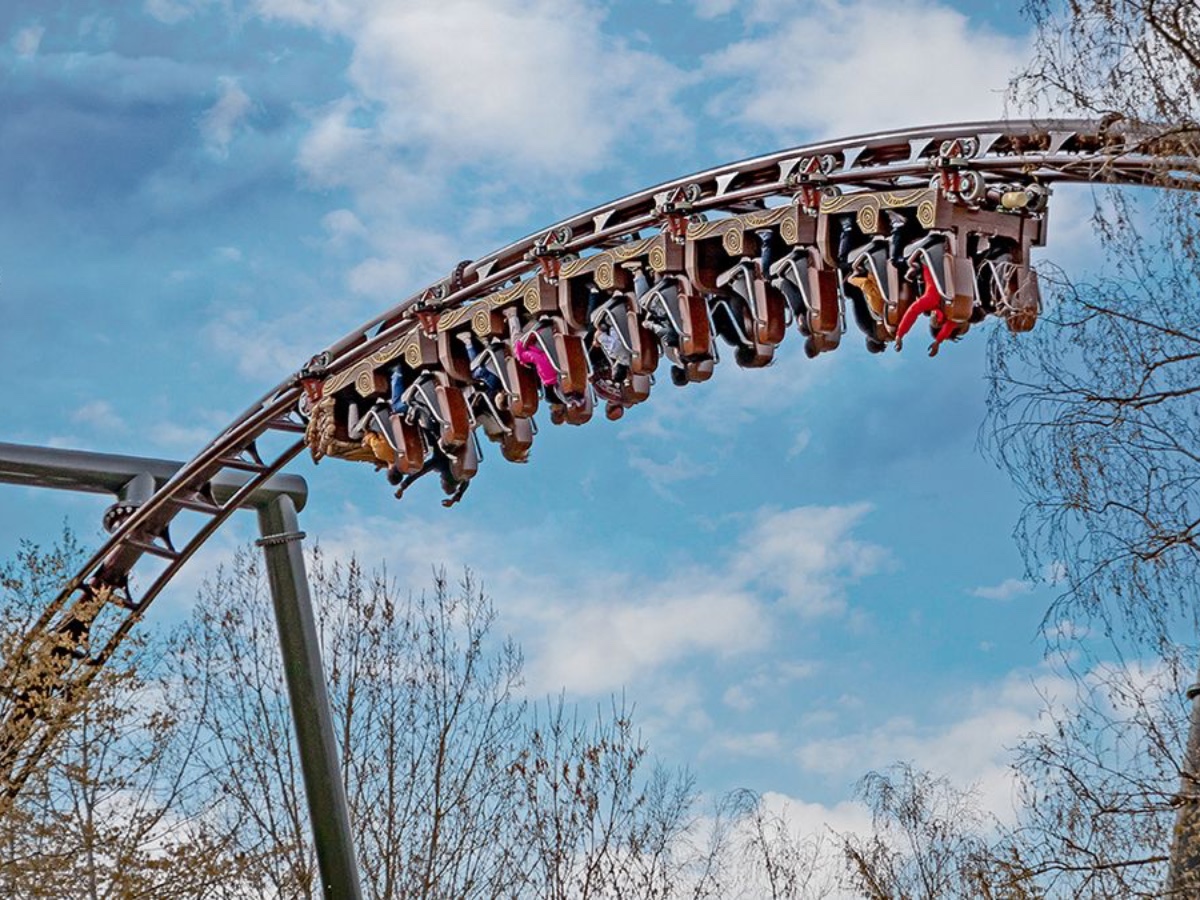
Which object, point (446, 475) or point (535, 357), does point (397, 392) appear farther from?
point (535, 357)

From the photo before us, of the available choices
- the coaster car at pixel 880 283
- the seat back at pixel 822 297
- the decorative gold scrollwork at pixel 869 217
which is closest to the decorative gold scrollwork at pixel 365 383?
the seat back at pixel 822 297

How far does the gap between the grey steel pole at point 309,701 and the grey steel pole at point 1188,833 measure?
16.3ft

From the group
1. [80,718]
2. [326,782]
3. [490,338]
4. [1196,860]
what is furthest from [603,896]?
[1196,860]

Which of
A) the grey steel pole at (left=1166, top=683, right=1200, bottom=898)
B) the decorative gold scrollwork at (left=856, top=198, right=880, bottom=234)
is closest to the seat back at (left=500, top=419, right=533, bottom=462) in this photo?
the decorative gold scrollwork at (left=856, top=198, right=880, bottom=234)

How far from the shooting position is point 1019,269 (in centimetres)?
665

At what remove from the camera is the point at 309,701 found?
9.85 metres

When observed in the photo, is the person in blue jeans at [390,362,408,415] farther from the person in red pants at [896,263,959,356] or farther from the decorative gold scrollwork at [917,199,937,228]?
the decorative gold scrollwork at [917,199,937,228]

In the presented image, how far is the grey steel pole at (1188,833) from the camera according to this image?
18.9 ft

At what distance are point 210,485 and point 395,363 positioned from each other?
2084mm

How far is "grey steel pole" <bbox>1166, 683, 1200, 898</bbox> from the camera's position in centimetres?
577

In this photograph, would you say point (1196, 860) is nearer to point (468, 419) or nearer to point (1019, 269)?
point (1019, 269)

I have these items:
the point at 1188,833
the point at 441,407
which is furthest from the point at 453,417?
the point at 1188,833

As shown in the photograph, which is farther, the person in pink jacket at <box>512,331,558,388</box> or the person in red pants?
the person in pink jacket at <box>512,331,558,388</box>

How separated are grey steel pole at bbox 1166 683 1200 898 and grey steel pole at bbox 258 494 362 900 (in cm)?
496
